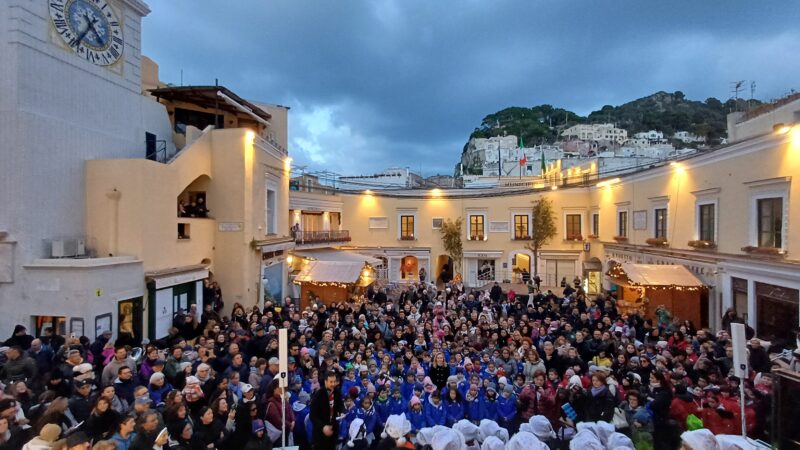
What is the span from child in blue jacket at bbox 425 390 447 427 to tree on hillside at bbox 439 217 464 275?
22001 mm

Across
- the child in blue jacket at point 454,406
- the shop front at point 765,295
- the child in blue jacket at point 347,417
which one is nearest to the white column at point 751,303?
the shop front at point 765,295

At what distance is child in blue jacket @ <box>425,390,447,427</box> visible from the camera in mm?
6926

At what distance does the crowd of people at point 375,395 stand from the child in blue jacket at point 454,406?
0.06 ft

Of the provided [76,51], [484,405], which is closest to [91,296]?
[76,51]

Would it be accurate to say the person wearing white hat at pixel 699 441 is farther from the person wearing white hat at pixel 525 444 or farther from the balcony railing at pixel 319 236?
the balcony railing at pixel 319 236

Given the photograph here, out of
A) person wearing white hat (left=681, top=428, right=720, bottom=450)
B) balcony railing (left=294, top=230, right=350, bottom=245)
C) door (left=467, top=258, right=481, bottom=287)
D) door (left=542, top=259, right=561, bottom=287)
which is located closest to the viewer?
person wearing white hat (left=681, top=428, right=720, bottom=450)

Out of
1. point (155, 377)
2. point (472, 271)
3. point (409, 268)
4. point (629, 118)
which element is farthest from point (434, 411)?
point (629, 118)

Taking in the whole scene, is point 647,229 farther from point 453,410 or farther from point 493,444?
point 493,444

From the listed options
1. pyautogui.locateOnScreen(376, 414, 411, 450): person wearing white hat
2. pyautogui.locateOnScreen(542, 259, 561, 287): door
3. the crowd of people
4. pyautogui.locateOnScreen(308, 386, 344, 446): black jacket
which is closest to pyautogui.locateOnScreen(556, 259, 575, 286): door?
pyautogui.locateOnScreen(542, 259, 561, 287): door

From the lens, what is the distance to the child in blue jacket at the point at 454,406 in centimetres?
704

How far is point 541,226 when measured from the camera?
90.2ft

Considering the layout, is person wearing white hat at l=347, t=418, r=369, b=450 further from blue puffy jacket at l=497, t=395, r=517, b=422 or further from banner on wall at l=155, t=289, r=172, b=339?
banner on wall at l=155, t=289, r=172, b=339

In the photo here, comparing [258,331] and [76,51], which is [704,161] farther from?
[76,51]

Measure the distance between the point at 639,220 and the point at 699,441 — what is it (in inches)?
701
